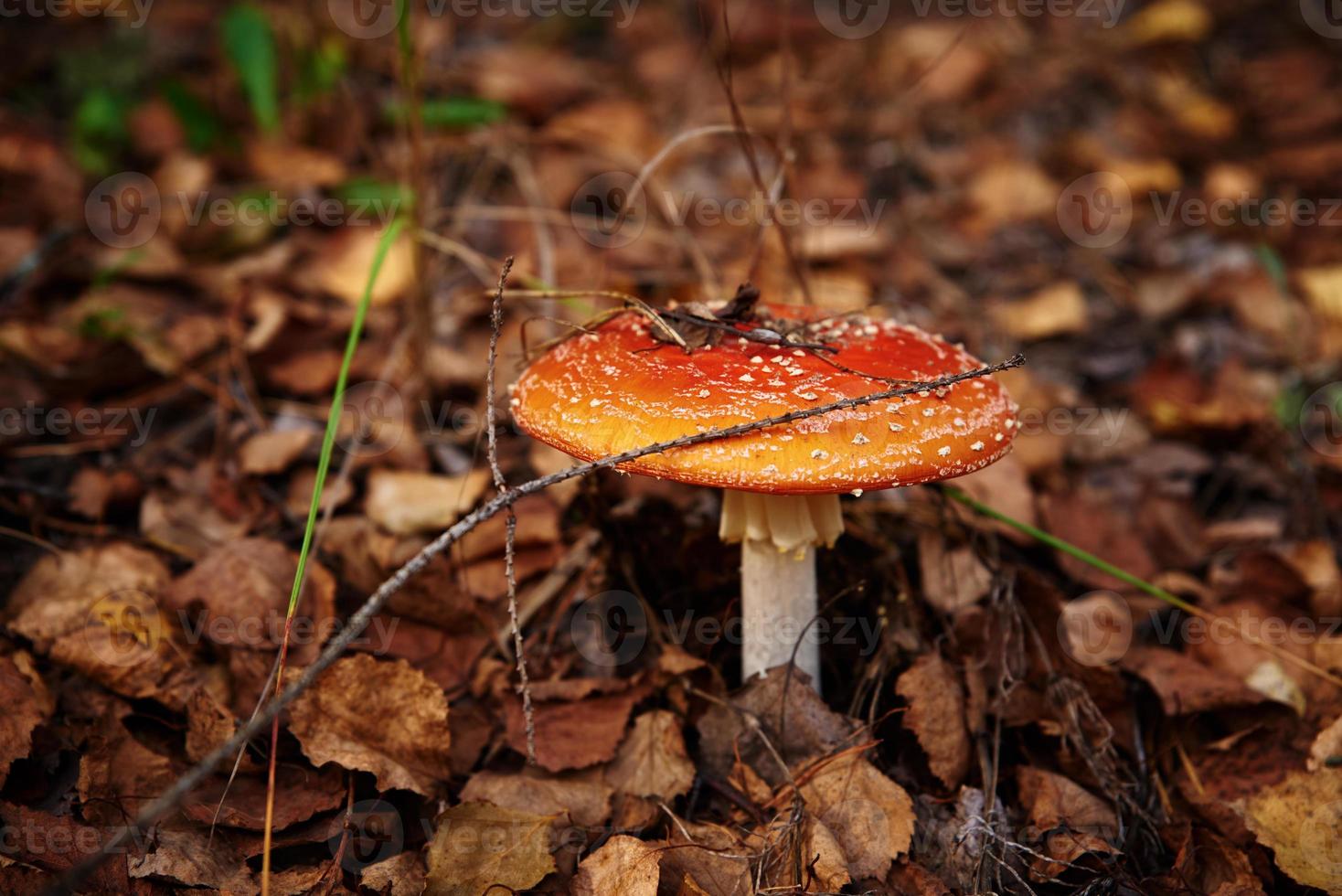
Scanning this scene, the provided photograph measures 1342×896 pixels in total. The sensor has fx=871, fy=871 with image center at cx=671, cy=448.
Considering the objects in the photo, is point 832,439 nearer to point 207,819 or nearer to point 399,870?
point 399,870

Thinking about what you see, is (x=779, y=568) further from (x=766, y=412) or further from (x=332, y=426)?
A: (x=332, y=426)

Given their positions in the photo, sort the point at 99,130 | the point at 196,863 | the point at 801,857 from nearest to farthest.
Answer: the point at 196,863
the point at 801,857
the point at 99,130

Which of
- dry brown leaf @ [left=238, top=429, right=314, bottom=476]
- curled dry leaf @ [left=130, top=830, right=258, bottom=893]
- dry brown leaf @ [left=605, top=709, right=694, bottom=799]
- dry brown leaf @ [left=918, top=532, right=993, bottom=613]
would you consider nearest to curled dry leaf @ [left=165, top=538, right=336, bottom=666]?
dry brown leaf @ [left=238, top=429, right=314, bottom=476]

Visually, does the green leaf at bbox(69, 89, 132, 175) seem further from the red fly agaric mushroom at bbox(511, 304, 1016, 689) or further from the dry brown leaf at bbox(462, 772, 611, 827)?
the dry brown leaf at bbox(462, 772, 611, 827)

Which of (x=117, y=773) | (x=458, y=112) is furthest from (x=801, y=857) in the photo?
(x=458, y=112)

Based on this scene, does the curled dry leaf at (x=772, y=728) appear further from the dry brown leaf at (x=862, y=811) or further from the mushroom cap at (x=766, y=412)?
the mushroom cap at (x=766, y=412)

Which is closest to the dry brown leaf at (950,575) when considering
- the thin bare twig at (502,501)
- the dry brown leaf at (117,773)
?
the thin bare twig at (502,501)
